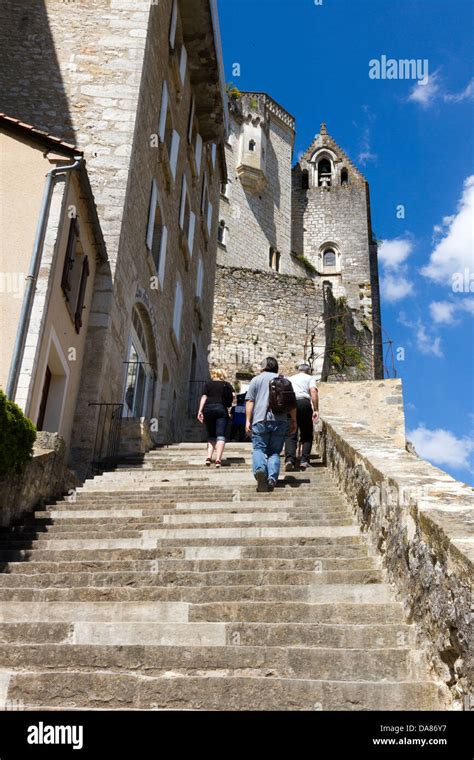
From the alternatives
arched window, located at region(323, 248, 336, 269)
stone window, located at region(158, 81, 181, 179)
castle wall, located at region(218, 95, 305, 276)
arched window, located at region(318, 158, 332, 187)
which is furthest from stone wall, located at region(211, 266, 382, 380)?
arched window, located at region(318, 158, 332, 187)

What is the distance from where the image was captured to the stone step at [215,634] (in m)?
3.79

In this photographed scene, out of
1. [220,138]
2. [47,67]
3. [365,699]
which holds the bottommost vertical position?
[365,699]

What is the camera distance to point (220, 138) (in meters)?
20.5

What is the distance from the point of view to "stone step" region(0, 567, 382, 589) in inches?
180

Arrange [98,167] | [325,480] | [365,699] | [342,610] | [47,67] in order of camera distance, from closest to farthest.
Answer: [365,699] < [342,610] < [325,480] < [98,167] < [47,67]

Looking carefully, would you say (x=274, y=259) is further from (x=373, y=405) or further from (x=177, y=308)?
(x=373, y=405)

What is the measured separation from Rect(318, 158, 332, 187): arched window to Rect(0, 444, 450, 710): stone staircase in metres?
41.8

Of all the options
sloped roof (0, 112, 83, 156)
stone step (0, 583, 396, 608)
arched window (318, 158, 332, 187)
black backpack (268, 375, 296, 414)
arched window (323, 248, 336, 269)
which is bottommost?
stone step (0, 583, 396, 608)

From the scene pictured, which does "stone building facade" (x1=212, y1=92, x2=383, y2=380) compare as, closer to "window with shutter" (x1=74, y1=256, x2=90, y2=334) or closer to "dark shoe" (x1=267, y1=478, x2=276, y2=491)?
"window with shutter" (x1=74, y1=256, x2=90, y2=334)

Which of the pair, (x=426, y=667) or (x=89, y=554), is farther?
(x=89, y=554)

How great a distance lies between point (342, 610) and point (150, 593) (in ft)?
3.84

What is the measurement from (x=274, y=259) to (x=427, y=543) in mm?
36621

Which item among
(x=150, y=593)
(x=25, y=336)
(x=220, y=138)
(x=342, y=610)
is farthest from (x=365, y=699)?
(x=220, y=138)

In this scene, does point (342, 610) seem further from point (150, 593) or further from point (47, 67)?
point (47, 67)
